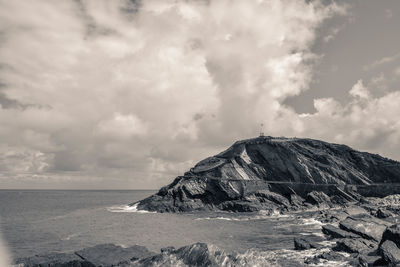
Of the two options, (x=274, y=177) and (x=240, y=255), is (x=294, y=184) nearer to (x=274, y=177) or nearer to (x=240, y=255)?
(x=274, y=177)

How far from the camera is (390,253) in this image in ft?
90.4

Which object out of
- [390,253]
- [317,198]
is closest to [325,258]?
[390,253]

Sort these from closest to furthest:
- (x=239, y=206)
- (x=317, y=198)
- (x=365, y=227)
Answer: (x=365, y=227) → (x=239, y=206) → (x=317, y=198)

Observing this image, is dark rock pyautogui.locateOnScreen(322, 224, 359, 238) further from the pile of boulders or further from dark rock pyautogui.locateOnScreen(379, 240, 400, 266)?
dark rock pyautogui.locateOnScreen(379, 240, 400, 266)

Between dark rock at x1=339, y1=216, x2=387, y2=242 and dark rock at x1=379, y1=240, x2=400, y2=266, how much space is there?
8.68m

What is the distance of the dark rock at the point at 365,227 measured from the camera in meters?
37.8

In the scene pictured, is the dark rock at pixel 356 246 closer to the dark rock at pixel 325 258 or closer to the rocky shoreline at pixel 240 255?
the rocky shoreline at pixel 240 255

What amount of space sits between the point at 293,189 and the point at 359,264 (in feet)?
256

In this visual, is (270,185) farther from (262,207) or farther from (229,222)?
(229,222)

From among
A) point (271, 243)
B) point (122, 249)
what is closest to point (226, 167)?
point (271, 243)

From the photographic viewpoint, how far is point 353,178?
108 m

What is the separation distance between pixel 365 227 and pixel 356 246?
730cm

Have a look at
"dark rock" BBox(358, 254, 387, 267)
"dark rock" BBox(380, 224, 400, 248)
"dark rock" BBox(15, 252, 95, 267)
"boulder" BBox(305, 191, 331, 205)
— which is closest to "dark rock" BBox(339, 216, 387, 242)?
"dark rock" BBox(380, 224, 400, 248)

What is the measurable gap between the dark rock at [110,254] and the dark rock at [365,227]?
28476mm
